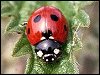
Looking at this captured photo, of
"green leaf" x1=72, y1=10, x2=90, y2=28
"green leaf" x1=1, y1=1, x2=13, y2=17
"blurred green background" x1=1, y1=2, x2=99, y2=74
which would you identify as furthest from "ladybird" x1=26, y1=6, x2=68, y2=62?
"blurred green background" x1=1, y1=2, x2=99, y2=74

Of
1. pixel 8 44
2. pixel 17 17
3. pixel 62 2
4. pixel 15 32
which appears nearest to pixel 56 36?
pixel 15 32

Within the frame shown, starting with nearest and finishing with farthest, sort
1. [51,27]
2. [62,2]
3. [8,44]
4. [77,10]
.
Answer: [51,27]
[77,10]
[62,2]
[8,44]

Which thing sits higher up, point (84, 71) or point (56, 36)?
point (56, 36)

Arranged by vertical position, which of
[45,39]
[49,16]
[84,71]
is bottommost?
[84,71]

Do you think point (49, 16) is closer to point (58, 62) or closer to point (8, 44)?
point (58, 62)

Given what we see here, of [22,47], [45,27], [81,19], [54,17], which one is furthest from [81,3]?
Result: [22,47]

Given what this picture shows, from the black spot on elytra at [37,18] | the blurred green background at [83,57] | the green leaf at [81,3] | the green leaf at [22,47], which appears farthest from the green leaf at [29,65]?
the blurred green background at [83,57]
